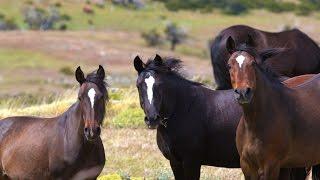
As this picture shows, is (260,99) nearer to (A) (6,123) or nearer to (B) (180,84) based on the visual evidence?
(B) (180,84)

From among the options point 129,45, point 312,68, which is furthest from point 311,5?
point 312,68

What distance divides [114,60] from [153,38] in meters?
13.5

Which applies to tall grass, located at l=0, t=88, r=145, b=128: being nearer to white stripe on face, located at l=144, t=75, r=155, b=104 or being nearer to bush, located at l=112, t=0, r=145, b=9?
white stripe on face, located at l=144, t=75, r=155, b=104

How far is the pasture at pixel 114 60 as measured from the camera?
1548cm

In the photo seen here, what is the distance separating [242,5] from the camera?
118 meters

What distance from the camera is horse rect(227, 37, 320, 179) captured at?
9.03 metres

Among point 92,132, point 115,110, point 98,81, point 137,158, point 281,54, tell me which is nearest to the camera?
point 92,132

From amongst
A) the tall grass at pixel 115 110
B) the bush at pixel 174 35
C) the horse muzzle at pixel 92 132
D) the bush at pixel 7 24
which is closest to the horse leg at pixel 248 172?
the horse muzzle at pixel 92 132

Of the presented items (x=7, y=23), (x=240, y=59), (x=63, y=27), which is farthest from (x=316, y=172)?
(x=7, y=23)

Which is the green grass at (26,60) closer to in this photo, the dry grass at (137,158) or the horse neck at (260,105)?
the dry grass at (137,158)

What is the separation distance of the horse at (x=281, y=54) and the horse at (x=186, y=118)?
3449 millimetres

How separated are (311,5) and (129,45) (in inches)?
1469

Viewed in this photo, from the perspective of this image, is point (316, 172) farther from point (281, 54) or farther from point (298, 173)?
point (281, 54)

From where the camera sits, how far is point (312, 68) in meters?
14.8
